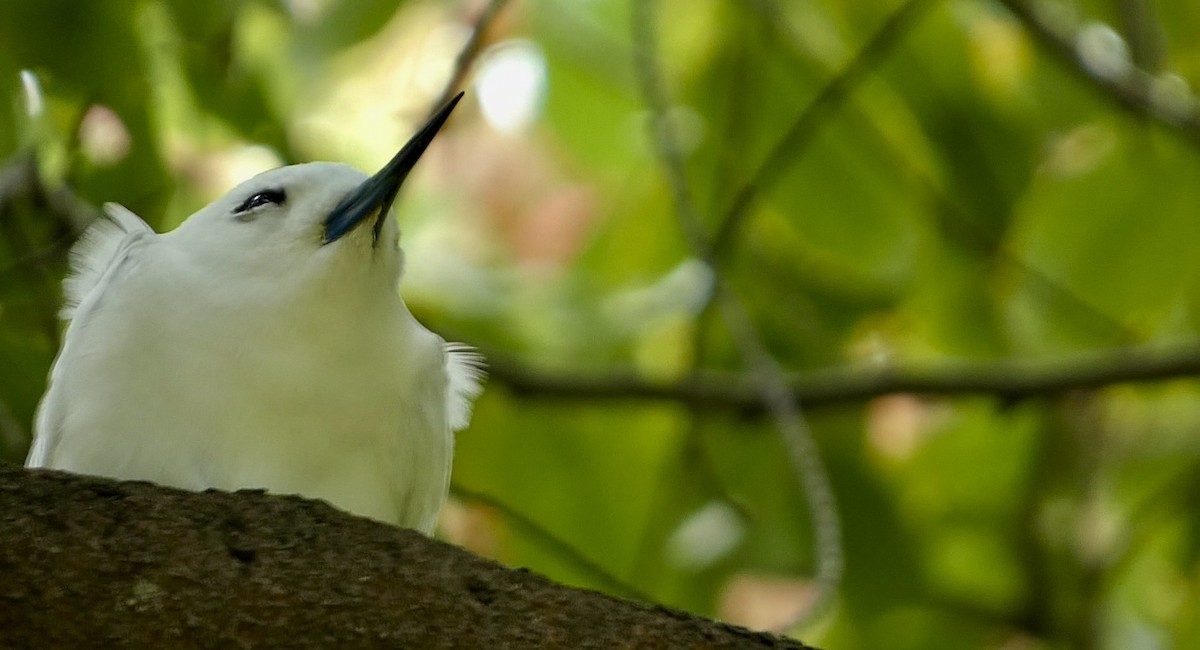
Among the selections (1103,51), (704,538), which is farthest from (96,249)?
(1103,51)

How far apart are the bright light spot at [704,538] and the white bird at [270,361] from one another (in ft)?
5.29

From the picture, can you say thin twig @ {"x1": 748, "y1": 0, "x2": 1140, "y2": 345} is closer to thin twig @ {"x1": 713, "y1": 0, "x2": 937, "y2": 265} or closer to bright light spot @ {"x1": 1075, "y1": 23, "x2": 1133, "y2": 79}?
thin twig @ {"x1": 713, "y1": 0, "x2": 937, "y2": 265}

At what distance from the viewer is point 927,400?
16.3ft

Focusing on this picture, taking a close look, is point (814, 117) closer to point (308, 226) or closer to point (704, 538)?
point (704, 538)

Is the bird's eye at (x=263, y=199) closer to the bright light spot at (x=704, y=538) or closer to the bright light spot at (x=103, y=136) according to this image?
the bright light spot at (x=103, y=136)

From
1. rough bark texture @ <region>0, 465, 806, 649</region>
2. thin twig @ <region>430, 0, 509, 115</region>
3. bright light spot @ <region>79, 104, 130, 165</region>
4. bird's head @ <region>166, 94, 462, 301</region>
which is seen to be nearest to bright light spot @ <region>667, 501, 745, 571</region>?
thin twig @ <region>430, 0, 509, 115</region>

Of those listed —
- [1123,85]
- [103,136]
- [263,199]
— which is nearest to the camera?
[263,199]

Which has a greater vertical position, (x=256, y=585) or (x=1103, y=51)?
(x=1103, y=51)

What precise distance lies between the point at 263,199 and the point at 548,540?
1.44 metres

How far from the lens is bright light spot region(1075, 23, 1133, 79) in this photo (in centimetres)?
503

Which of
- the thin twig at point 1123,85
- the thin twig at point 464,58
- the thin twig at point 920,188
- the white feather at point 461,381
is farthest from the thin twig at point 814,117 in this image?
the white feather at point 461,381

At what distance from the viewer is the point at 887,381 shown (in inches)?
189

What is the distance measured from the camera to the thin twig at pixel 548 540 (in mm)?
4258

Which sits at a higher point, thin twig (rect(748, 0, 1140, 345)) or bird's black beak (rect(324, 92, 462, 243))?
thin twig (rect(748, 0, 1140, 345))
